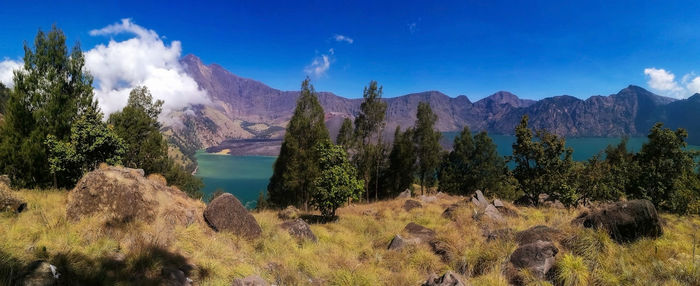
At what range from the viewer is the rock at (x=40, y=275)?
4.78 m

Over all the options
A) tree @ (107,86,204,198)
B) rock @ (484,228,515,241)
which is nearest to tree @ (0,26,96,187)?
tree @ (107,86,204,198)

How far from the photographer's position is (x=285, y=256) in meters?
10.9

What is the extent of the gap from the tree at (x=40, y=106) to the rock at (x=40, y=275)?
1792cm

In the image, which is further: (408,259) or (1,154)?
(1,154)

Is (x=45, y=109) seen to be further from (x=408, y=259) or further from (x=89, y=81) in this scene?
(x=408, y=259)

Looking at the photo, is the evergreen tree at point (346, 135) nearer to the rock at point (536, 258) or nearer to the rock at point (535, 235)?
the rock at point (535, 235)

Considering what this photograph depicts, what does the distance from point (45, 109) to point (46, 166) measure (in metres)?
3.67

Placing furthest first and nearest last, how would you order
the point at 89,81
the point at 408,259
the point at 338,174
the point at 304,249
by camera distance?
the point at 89,81, the point at 338,174, the point at 304,249, the point at 408,259

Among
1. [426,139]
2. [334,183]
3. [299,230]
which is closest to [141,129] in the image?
[334,183]

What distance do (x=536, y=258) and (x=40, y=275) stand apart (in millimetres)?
11751

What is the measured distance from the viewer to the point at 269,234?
525 inches

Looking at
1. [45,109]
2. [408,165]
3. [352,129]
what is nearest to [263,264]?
[45,109]

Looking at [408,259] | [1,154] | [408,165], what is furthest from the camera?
[408,165]

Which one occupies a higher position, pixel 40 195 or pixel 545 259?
pixel 40 195
